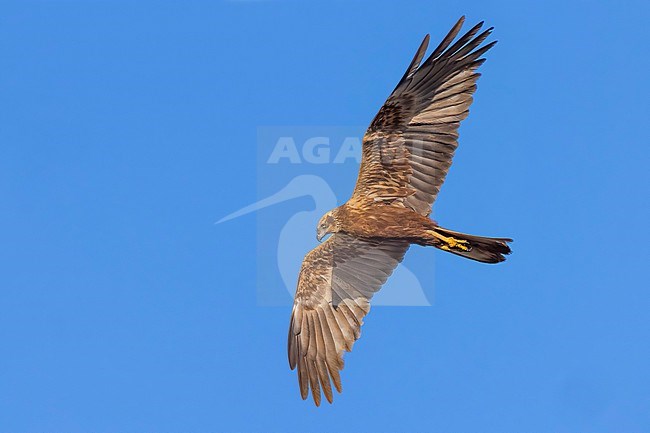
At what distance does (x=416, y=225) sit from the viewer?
14789mm

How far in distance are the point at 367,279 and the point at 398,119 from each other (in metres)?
2.72

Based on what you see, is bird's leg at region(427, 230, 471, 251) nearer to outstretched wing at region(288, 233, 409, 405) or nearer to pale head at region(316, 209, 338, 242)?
outstretched wing at region(288, 233, 409, 405)

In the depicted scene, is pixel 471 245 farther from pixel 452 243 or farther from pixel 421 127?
pixel 421 127

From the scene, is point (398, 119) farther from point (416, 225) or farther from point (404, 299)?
point (404, 299)

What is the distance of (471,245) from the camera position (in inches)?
556

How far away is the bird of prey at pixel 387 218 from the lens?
14164mm

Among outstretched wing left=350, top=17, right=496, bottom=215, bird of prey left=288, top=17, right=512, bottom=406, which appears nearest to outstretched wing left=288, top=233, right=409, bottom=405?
bird of prey left=288, top=17, right=512, bottom=406

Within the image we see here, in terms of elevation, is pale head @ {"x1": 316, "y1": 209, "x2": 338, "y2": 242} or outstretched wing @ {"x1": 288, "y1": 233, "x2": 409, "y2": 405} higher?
pale head @ {"x1": 316, "y1": 209, "x2": 338, "y2": 242}

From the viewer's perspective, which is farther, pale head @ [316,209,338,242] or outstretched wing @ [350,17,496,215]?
pale head @ [316,209,338,242]

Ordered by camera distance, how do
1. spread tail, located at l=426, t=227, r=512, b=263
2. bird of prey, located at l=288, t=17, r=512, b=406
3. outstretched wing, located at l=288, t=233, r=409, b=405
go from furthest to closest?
outstretched wing, located at l=288, t=233, r=409, b=405 → bird of prey, located at l=288, t=17, r=512, b=406 → spread tail, located at l=426, t=227, r=512, b=263

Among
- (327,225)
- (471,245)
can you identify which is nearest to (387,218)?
(327,225)

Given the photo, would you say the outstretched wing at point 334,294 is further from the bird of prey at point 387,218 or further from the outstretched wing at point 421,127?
the outstretched wing at point 421,127

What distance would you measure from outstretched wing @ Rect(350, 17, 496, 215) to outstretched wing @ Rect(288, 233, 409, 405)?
913 mm

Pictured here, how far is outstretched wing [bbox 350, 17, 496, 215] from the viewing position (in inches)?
556
